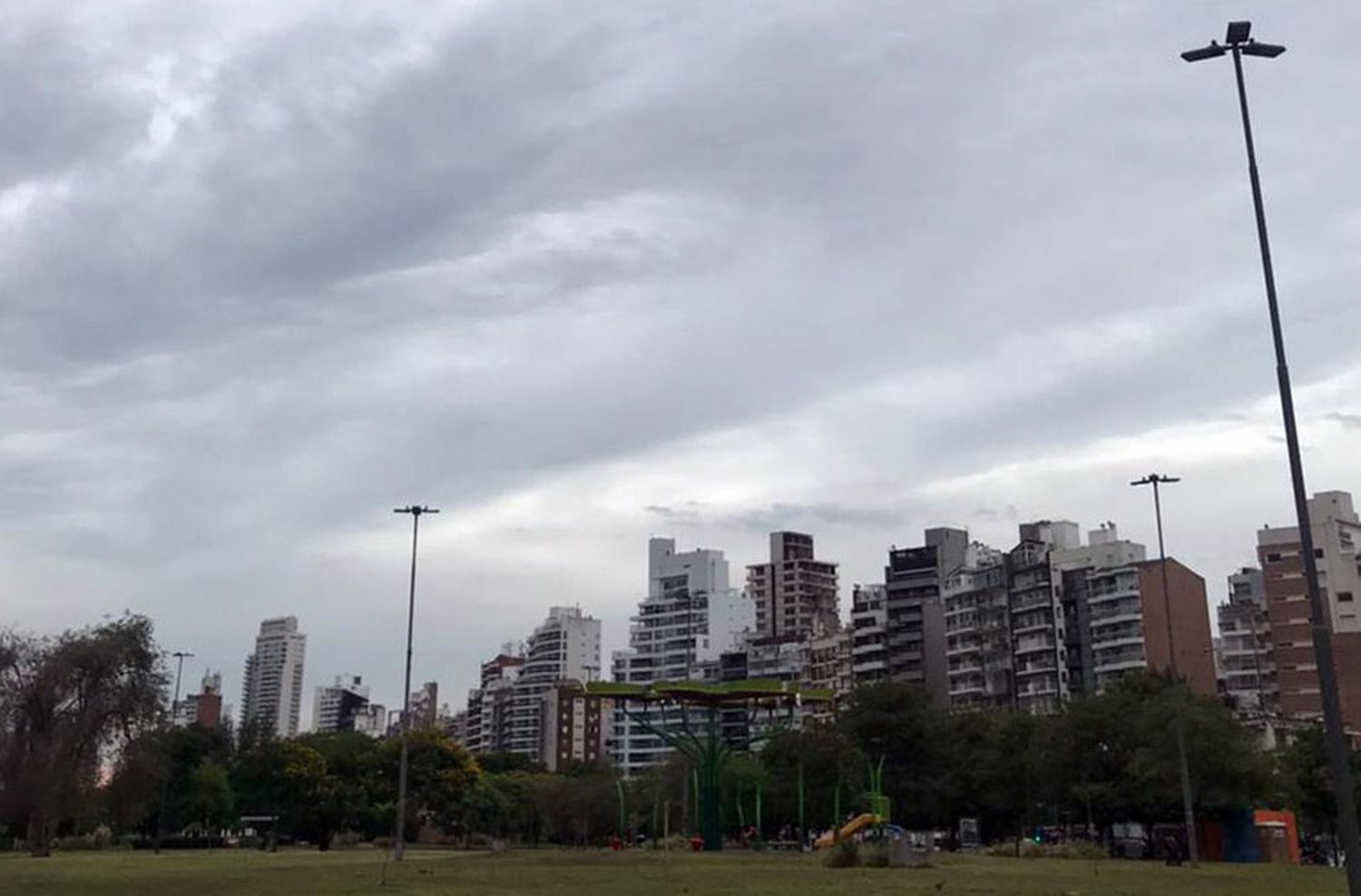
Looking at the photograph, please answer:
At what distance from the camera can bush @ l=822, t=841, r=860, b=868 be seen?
157 feet

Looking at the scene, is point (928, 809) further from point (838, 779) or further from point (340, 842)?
point (340, 842)

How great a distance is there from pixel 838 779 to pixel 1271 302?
69.4 m

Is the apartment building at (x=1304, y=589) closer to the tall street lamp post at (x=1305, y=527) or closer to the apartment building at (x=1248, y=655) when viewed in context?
the apartment building at (x=1248, y=655)

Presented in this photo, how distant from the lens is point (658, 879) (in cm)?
3841

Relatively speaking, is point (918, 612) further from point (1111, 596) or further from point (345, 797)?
point (345, 797)

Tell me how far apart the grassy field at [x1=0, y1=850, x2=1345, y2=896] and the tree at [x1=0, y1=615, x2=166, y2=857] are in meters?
10.8

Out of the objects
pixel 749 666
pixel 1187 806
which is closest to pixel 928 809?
pixel 1187 806

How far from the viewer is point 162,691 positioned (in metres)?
72.8

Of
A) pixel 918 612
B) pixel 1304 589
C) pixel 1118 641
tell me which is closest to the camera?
pixel 1304 589

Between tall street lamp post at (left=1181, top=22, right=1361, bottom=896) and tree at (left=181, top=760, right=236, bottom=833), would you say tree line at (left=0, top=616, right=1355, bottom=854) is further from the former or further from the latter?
tall street lamp post at (left=1181, top=22, right=1361, bottom=896)

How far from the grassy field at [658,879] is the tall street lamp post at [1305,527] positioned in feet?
40.6

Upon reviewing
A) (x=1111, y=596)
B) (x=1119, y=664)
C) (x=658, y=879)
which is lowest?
(x=658, y=879)

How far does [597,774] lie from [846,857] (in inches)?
3420

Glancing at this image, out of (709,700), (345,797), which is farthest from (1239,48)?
(345,797)
